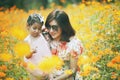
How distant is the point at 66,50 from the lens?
7.54 feet

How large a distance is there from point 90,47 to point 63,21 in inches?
18.1

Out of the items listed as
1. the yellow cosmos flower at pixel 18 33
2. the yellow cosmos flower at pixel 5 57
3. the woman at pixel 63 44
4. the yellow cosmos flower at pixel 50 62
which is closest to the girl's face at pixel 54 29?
the woman at pixel 63 44

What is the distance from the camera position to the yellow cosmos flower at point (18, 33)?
2.80 metres

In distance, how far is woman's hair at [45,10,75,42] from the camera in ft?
7.52

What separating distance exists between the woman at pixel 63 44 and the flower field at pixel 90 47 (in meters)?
0.09

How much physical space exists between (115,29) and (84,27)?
444mm

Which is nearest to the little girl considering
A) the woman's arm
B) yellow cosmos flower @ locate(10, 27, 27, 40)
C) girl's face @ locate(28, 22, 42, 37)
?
girl's face @ locate(28, 22, 42, 37)

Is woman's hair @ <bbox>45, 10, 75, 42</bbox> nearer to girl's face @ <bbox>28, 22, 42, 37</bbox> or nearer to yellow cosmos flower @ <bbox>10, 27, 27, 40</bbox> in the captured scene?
girl's face @ <bbox>28, 22, 42, 37</bbox>

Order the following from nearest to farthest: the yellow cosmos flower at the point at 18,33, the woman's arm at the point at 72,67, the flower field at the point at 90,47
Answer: the woman's arm at the point at 72,67, the flower field at the point at 90,47, the yellow cosmos flower at the point at 18,33

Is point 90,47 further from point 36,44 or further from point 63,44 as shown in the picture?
point 36,44

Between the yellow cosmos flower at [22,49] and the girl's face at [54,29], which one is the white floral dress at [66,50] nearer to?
the girl's face at [54,29]

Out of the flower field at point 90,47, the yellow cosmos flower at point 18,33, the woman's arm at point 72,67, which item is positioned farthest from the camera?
the yellow cosmos flower at point 18,33

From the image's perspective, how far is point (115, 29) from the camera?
2.80 m

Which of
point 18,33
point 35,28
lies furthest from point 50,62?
point 18,33
